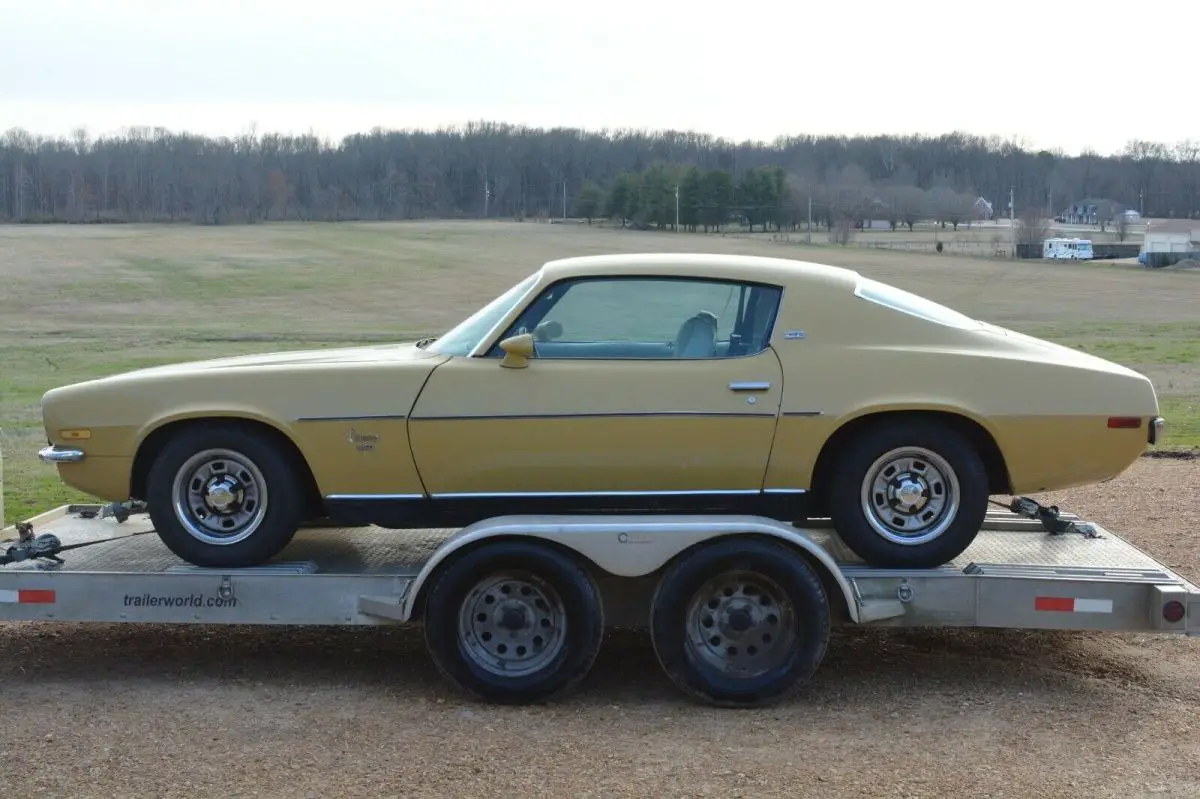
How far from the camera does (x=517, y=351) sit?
5.50 meters

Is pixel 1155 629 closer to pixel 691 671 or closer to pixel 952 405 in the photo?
pixel 952 405

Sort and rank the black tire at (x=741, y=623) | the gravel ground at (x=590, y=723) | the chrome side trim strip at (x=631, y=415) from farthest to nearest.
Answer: the chrome side trim strip at (x=631, y=415), the black tire at (x=741, y=623), the gravel ground at (x=590, y=723)

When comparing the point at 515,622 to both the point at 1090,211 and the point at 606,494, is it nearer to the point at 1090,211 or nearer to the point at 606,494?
the point at 606,494

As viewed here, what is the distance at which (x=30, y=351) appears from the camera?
2689 cm

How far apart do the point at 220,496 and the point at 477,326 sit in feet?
4.31

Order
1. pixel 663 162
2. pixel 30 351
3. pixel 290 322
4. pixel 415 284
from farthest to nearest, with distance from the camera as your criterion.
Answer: pixel 663 162, pixel 415 284, pixel 290 322, pixel 30 351

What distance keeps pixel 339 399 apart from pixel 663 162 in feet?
306

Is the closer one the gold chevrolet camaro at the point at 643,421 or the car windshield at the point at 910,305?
the gold chevrolet camaro at the point at 643,421

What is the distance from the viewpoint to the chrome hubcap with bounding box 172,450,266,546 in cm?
564

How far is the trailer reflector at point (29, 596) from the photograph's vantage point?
5.46 metres

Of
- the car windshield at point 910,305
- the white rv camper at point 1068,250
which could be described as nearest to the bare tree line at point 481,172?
the white rv camper at point 1068,250

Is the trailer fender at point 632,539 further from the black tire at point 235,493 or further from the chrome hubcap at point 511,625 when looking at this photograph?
the black tire at point 235,493

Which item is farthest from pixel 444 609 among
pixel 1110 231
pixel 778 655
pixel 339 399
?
pixel 1110 231

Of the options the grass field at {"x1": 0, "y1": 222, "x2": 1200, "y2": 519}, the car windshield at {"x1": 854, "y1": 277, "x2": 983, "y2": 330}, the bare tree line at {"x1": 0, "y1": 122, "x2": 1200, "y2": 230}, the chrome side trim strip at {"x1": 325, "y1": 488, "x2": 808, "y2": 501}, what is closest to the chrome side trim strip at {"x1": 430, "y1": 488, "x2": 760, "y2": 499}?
the chrome side trim strip at {"x1": 325, "y1": 488, "x2": 808, "y2": 501}
